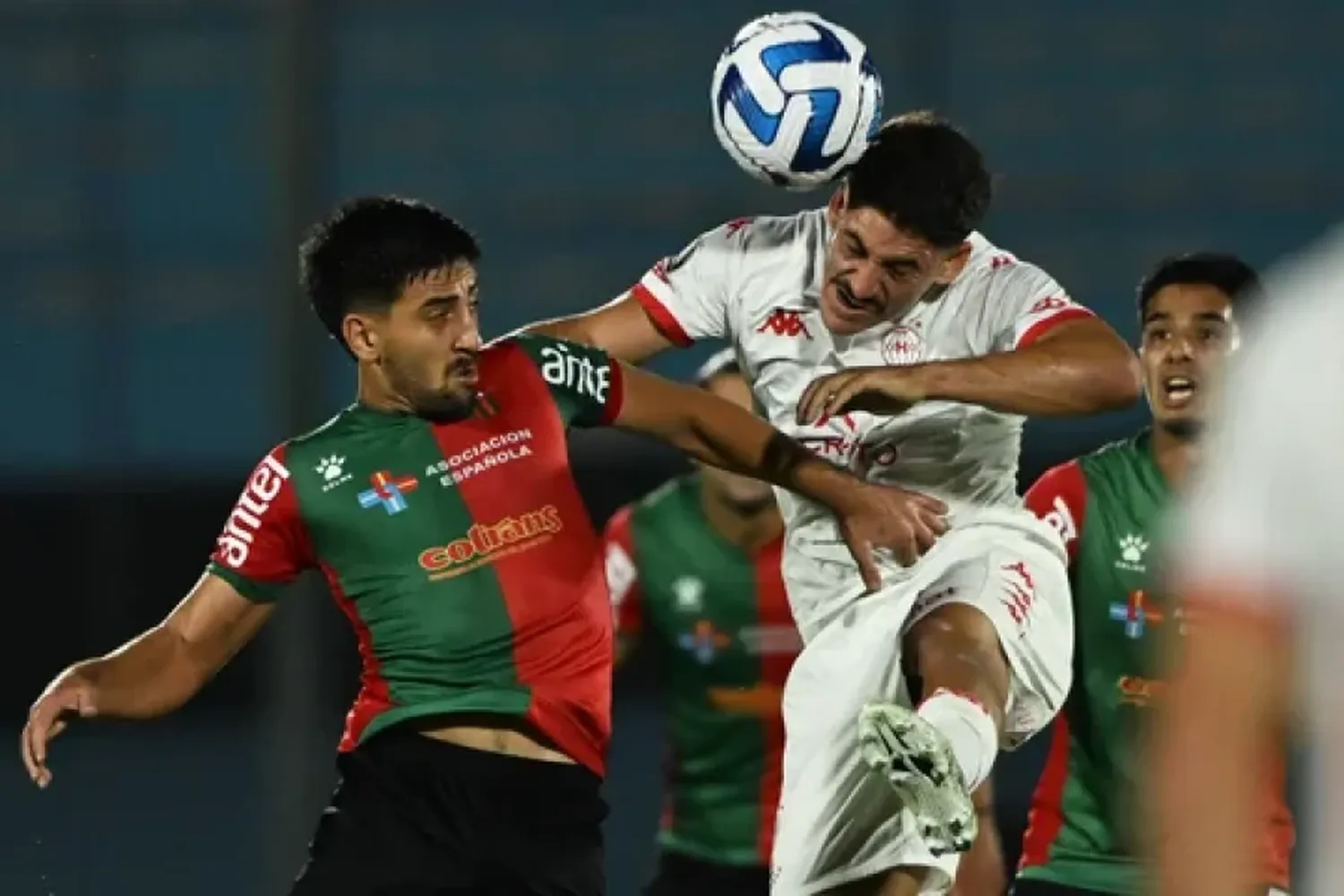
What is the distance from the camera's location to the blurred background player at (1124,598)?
17.4 feet

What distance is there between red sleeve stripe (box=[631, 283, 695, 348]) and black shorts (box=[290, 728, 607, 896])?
981 millimetres

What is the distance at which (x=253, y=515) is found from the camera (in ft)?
14.1

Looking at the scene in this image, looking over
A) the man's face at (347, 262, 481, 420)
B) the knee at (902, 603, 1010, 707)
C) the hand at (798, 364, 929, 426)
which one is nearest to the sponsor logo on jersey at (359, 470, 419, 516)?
the man's face at (347, 262, 481, 420)

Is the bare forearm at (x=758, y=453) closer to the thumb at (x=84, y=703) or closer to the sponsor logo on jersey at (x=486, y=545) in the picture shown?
the sponsor logo on jersey at (x=486, y=545)

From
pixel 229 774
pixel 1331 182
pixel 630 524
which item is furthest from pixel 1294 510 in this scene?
pixel 229 774

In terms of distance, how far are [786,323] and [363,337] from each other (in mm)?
797

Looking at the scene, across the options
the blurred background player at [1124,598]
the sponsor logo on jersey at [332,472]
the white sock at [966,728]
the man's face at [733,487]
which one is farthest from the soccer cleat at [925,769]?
the man's face at [733,487]

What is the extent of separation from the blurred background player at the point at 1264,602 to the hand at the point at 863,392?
2631 mm

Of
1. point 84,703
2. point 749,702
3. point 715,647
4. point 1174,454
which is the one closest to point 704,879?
point 749,702

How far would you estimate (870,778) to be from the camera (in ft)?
15.6

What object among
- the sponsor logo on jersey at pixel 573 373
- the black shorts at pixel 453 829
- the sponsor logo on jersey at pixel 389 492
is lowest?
the black shorts at pixel 453 829

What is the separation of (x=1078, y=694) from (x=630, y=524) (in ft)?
3.95

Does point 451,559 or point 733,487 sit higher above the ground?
point 733,487

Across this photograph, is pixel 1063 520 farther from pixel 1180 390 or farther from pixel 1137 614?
pixel 1180 390
